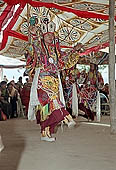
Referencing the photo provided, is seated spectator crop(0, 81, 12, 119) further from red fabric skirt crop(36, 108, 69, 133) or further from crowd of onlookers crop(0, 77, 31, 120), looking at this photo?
red fabric skirt crop(36, 108, 69, 133)

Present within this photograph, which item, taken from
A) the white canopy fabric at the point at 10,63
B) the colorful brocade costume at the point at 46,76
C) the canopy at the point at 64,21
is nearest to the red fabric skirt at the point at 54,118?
the colorful brocade costume at the point at 46,76

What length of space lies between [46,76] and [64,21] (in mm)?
3319

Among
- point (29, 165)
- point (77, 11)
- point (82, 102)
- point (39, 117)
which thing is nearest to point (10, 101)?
point (82, 102)

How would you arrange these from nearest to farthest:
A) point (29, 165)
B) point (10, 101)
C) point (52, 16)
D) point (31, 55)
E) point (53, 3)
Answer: point (29, 165)
point (31, 55)
point (53, 3)
point (52, 16)
point (10, 101)

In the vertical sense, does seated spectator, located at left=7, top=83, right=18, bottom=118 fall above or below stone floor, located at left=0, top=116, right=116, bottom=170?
above

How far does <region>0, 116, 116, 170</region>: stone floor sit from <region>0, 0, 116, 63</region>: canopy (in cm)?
172

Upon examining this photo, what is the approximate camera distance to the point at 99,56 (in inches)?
388

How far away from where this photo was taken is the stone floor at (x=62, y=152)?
10.7 feet

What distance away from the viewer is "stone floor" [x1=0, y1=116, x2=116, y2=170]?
325 centimetres

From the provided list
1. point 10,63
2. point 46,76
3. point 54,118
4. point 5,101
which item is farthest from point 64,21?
point 10,63

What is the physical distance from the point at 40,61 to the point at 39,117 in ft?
2.78

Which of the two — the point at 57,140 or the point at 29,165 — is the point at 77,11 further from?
the point at 29,165

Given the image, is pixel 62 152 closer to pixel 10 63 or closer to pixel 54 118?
pixel 54 118

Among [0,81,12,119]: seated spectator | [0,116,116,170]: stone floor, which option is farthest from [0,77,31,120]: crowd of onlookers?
[0,116,116,170]: stone floor
